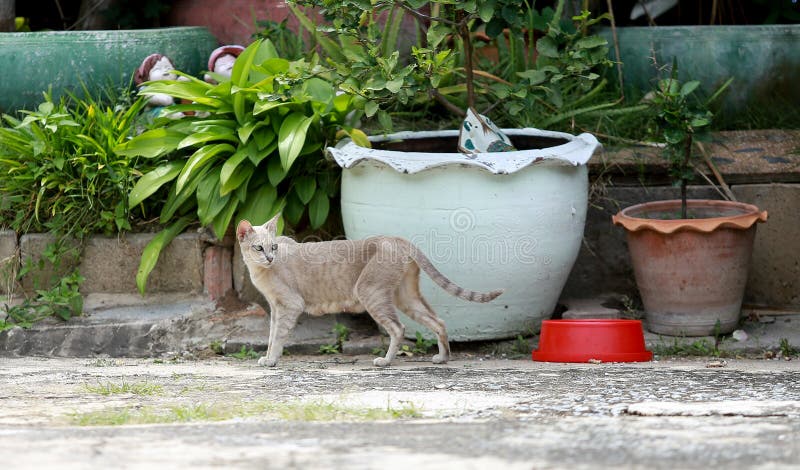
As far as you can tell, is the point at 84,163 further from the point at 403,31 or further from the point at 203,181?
the point at 403,31

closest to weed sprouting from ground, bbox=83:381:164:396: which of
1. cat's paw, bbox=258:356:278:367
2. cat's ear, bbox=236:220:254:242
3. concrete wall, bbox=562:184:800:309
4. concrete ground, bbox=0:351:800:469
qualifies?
concrete ground, bbox=0:351:800:469

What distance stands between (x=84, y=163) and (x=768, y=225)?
121 inches

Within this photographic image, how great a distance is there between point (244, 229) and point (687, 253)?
71.4 inches

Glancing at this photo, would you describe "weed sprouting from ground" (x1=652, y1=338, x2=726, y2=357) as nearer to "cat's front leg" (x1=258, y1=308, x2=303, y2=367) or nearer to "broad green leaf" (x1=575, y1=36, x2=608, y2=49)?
"broad green leaf" (x1=575, y1=36, x2=608, y2=49)

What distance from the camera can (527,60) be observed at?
551 centimetres

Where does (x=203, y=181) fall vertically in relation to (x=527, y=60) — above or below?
below

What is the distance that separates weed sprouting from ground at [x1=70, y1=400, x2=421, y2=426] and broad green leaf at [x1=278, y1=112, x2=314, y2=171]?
1.54 m

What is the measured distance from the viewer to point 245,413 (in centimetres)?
305

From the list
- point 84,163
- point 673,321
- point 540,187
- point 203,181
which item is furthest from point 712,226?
point 84,163

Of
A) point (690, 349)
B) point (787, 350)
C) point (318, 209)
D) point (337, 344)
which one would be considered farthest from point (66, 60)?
point (787, 350)

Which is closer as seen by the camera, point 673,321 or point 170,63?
point 673,321

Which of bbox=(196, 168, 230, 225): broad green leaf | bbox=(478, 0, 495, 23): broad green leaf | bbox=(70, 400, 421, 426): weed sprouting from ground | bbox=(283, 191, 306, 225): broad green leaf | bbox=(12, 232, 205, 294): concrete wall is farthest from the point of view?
bbox=(12, 232, 205, 294): concrete wall

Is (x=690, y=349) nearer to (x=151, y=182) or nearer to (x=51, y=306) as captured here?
(x=151, y=182)

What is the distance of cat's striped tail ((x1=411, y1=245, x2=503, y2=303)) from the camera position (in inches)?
162
